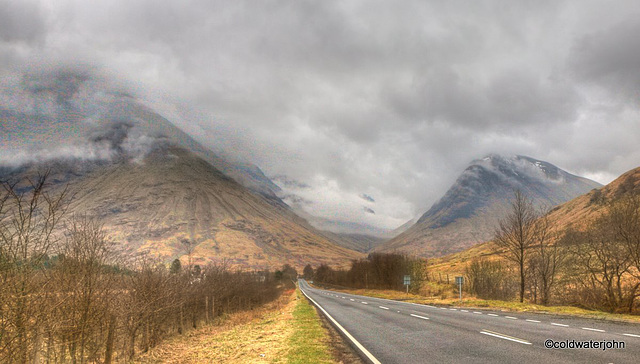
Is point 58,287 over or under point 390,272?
over

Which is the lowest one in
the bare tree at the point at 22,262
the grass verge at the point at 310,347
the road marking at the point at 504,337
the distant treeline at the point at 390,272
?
the distant treeline at the point at 390,272

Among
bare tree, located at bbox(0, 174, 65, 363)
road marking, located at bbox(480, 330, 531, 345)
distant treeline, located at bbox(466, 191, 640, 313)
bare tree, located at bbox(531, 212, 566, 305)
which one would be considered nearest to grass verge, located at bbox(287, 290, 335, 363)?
road marking, located at bbox(480, 330, 531, 345)

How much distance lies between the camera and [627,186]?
608ft

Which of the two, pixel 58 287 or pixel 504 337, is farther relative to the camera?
pixel 58 287

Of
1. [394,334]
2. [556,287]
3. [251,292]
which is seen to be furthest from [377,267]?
[394,334]

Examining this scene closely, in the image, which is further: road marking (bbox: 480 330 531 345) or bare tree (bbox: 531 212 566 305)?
bare tree (bbox: 531 212 566 305)

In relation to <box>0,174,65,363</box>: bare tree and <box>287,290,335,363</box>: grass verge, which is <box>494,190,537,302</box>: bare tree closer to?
<box>287,290,335,363</box>: grass verge

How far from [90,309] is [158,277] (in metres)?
12.1

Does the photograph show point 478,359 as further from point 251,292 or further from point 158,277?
point 251,292

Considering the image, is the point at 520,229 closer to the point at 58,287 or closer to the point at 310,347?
the point at 310,347

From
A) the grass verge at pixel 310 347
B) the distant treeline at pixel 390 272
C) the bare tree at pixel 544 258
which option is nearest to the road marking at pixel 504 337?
the grass verge at pixel 310 347

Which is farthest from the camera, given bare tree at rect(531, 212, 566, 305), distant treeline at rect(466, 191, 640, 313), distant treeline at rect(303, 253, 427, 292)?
distant treeline at rect(303, 253, 427, 292)

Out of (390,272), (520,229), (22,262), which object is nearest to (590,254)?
(520,229)

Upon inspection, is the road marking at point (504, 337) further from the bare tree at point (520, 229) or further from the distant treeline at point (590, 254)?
the bare tree at point (520, 229)
